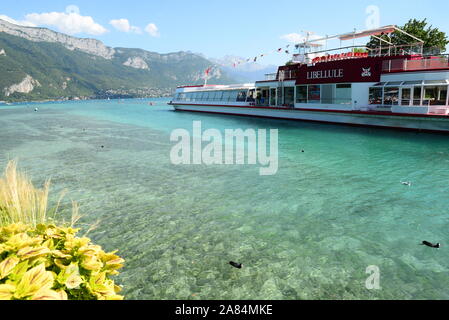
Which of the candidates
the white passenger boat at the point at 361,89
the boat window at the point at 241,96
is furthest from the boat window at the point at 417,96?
the boat window at the point at 241,96

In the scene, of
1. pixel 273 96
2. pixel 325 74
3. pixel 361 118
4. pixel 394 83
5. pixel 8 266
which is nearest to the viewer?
pixel 8 266

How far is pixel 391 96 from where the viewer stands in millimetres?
27109

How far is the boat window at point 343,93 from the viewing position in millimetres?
30250

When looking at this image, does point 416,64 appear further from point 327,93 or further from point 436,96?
point 327,93

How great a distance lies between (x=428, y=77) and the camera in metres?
23.8

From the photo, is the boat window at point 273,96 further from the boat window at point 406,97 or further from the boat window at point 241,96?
the boat window at point 406,97

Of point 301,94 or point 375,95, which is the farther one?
point 301,94

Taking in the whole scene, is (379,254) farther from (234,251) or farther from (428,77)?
(428,77)

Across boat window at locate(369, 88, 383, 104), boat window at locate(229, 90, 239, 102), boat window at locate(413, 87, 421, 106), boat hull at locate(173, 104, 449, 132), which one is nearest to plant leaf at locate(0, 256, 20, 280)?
boat hull at locate(173, 104, 449, 132)

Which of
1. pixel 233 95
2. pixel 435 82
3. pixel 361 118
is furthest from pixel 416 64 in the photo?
pixel 233 95

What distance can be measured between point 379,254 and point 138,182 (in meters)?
9.06

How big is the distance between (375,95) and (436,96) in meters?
4.79

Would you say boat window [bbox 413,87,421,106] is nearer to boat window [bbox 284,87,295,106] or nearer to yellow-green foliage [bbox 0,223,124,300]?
boat window [bbox 284,87,295,106]

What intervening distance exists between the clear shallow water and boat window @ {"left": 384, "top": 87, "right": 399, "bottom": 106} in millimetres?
10276
